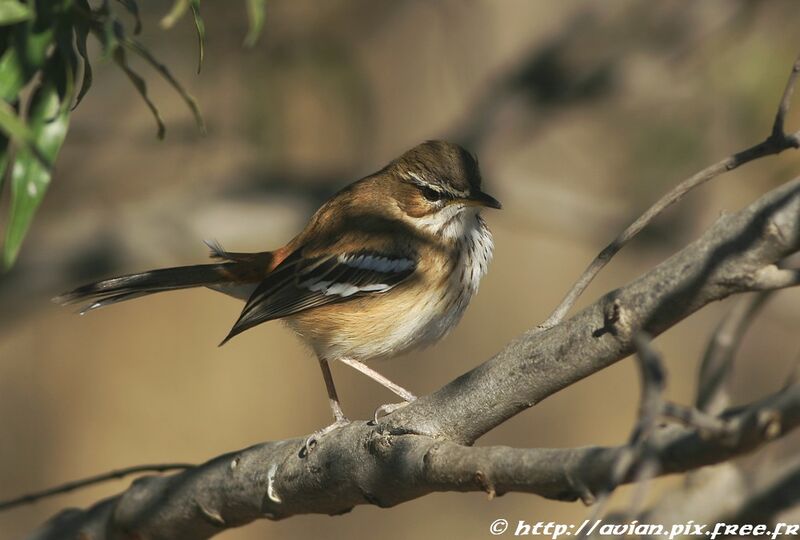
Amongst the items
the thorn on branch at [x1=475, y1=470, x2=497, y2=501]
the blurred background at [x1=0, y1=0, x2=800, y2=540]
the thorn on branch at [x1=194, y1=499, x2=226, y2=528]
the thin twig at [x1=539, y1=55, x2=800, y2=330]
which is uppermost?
the blurred background at [x1=0, y1=0, x2=800, y2=540]

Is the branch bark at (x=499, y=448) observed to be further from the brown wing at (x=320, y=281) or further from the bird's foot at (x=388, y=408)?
the brown wing at (x=320, y=281)

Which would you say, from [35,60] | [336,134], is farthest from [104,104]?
[35,60]

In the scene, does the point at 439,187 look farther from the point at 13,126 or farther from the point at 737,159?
the point at 13,126

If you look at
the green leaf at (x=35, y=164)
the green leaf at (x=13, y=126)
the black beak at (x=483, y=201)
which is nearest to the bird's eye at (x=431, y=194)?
the black beak at (x=483, y=201)

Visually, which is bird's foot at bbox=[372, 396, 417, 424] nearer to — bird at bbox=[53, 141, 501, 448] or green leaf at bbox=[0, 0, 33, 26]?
bird at bbox=[53, 141, 501, 448]

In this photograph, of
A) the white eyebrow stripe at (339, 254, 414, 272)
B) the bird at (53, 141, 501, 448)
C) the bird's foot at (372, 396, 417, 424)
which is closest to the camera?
the bird's foot at (372, 396, 417, 424)

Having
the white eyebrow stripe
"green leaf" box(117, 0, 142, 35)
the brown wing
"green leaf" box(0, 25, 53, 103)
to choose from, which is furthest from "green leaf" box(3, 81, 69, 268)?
→ the white eyebrow stripe

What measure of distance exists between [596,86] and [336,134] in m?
3.52

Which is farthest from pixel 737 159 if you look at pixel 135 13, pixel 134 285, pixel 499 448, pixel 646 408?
pixel 134 285

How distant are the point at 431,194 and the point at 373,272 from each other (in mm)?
572

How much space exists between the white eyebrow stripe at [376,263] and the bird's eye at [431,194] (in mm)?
421

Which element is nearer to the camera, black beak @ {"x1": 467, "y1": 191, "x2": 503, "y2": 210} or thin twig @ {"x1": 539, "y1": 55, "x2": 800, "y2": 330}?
thin twig @ {"x1": 539, "y1": 55, "x2": 800, "y2": 330}

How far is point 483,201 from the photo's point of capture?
5.46 meters

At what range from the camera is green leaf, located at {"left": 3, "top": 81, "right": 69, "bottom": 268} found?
2596mm
